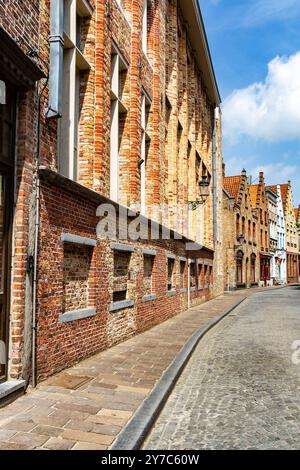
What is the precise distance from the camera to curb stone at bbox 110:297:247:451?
3.91 m

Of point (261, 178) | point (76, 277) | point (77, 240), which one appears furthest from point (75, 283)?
point (261, 178)

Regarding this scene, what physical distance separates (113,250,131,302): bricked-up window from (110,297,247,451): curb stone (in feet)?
7.16

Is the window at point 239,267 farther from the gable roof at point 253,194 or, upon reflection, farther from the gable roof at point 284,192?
the gable roof at point 284,192

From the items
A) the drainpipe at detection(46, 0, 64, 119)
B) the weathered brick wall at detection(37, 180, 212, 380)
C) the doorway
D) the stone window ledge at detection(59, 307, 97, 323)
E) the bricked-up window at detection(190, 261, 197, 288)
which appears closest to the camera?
the doorway

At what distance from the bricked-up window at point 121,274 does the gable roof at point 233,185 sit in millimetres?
28350

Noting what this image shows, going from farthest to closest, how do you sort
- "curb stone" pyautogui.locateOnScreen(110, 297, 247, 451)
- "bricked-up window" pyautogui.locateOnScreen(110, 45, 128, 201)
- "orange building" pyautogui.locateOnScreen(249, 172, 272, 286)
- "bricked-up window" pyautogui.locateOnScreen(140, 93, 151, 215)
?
"orange building" pyautogui.locateOnScreen(249, 172, 272, 286) → "bricked-up window" pyautogui.locateOnScreen(140, 93, 151, 215) → "bricked-up window" pyautogui.locateOnScreen(110, 45, 128, 201) → "curb stone" pyautogui.locateOnScreen(110, 297, 247, 451)

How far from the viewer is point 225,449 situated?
3.89 metres

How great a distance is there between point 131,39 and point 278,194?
164 ft

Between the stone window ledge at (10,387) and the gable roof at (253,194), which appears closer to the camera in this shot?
the stone window ledge at (10,387)

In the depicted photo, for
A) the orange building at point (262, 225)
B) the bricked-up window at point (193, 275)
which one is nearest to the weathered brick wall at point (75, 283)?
the bricked-up window at point (193, 275)

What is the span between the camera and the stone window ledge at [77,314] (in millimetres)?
6565

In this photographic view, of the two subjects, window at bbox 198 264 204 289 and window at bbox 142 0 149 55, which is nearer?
window at bbox 142 0 149 55

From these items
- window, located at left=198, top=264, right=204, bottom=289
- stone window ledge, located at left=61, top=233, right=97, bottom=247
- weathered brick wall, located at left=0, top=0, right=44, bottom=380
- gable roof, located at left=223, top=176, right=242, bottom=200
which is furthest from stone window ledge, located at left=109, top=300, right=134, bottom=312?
gable roof, located at left=223, top=176, right=242, bottom=200

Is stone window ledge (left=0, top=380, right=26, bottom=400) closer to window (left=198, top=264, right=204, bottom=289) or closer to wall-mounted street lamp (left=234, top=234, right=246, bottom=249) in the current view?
window (left=198, top=264, right=204, bottom=289)
